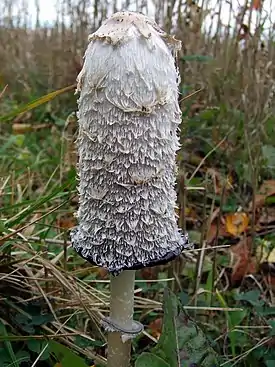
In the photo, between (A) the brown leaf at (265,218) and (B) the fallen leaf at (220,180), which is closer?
(B) the fallen leaf at (220,180)

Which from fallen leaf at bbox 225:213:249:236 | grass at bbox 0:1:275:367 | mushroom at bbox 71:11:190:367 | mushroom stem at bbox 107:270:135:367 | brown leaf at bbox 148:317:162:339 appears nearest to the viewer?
mushroom at bbox 71:11:190:367

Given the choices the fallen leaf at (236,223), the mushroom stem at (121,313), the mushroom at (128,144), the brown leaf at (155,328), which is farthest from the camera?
the fallen leaf at (236,223)

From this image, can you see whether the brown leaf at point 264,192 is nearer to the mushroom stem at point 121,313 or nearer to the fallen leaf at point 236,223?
the fallen leaf at point 236,223

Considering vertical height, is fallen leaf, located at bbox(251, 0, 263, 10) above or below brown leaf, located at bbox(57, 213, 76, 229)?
above

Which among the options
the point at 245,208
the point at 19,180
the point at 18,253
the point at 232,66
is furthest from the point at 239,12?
the point at 18,253

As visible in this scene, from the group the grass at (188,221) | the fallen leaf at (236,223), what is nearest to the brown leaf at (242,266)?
the grass at (188,221)

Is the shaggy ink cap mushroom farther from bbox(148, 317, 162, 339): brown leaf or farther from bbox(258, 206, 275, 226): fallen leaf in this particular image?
bbox(258, 206, 275, 226): fallen leaf

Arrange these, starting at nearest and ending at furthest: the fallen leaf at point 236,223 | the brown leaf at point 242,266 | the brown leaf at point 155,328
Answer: the brown leaf at point 155,328 → the brown leaf at point 242,266 → the fallen leaf at point 236,223

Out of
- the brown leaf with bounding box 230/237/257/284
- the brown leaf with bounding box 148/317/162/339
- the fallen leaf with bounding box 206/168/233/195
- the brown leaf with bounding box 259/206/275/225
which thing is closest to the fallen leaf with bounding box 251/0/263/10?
the fallen leaf with bounding box 206/168/233/195
